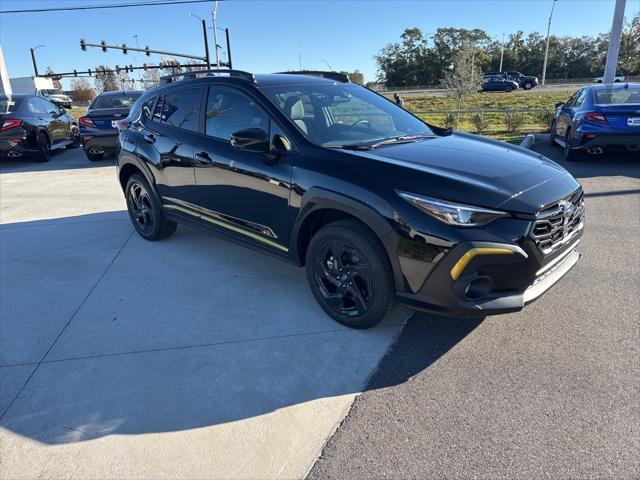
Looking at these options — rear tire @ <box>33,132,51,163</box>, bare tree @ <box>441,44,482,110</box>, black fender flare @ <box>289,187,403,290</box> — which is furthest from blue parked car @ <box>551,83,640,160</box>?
bare tree @ <box>441,44,482,110</box>

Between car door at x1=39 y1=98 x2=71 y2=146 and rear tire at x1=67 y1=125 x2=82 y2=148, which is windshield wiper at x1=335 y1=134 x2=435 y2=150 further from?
rear tire at x1=67 y1=125 x2=82 y2=148

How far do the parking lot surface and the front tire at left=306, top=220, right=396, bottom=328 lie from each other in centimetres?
17

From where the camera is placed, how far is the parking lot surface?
2320 mm

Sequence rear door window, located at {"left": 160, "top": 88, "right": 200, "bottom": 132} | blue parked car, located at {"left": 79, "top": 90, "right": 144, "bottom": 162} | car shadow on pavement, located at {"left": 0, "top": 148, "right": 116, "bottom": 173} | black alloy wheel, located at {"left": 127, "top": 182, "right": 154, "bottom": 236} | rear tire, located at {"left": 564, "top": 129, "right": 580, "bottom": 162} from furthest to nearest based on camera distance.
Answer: car shadow on pavement, located at {"left": 0, "top": 148, "right": 116, "bottom": 173} → blue parked car, located at {"left": 79, "top": 90, "right": 144, "bottom": 162} → rear tire, located at {"left": 564, "top": 129, "right": 580, "bottom": 162} → black alloy wheel, located at {"left": 127, "top": 182, "right": 154, "bottom": 236} → rear door window, located at {"left": 160, "top": 88, "right": 200, "bottom": 132}

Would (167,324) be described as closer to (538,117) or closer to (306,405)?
(306,405)

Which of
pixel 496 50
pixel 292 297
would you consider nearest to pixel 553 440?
pixel 292 297

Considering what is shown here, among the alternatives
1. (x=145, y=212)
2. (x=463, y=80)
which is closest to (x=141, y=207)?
(x=145, y=212)

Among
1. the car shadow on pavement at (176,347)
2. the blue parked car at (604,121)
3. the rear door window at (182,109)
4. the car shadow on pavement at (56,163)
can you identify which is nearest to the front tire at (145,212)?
the car shadow on pavement at (176,347)

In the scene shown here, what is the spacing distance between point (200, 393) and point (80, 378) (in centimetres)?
82

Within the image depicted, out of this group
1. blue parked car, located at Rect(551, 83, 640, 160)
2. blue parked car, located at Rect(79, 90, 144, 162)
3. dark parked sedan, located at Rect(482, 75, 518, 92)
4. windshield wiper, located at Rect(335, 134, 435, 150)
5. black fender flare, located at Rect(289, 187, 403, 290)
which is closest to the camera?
black fender flare, located at Rect(289, 187, 403, 290)

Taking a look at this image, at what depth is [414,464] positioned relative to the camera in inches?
86.5

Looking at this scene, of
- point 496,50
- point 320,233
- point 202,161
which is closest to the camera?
point 320,233

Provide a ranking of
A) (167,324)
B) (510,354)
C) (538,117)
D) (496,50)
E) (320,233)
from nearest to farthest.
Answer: (510,354) → (320,233) → (167,324) → (538,117) → (496,50)

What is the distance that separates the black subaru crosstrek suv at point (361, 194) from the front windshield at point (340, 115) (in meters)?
0.02
